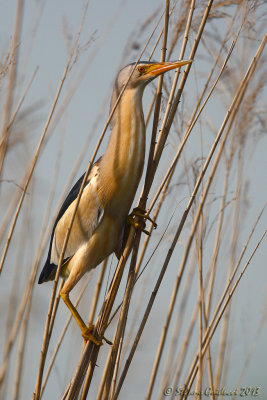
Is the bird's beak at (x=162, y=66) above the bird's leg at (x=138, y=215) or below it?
above

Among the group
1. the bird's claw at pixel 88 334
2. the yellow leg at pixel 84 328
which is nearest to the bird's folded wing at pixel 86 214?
the yellow leg at pixel 84 328

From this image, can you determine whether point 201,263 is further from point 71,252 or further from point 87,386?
point 87,386

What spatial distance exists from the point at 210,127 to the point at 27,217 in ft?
2.46

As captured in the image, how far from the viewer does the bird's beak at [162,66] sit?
4.45 feet

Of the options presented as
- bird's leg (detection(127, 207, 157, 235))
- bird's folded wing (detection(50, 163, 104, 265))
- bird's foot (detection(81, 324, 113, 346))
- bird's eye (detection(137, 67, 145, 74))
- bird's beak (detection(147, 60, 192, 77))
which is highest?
bird's eye (detection(137, 67, 145, 74))

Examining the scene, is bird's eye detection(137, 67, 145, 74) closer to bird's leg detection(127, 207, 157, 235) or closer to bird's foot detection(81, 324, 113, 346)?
bird's leg detection(127, 207, 157, 235)

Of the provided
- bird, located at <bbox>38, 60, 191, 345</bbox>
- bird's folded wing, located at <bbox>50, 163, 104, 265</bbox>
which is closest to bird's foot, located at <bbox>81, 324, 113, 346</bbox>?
bird, located at <bbox>38, 60, 191, 345</bbox>

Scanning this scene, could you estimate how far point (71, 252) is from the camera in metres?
1.65

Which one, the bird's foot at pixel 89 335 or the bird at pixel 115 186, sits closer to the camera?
the bird's foot at pixel 89 335

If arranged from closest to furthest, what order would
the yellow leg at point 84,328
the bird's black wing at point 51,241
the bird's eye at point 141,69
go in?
the yellow leg at point 84,328 → the bird's eye at point 141,69 → the bird's black wing at point 51,241

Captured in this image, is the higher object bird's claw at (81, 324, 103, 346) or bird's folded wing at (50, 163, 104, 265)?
bird's folded wing at (50, 163, 104, 265)

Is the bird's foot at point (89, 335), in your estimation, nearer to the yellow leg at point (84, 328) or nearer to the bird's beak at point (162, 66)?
the yellow leg at point (84, 328)

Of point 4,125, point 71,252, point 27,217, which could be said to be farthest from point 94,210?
point 27,217

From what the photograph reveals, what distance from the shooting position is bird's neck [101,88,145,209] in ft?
4.83
